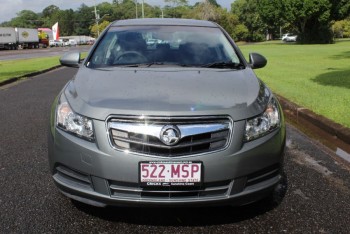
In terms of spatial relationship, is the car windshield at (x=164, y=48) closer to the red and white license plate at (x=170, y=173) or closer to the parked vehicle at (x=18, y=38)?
the red and white license plate at (x=170, y=173)

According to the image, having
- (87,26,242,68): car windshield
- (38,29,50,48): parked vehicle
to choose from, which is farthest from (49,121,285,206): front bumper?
(38,29,50,48): parked vehicle

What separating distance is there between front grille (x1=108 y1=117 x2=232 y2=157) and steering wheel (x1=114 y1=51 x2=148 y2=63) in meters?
1.36

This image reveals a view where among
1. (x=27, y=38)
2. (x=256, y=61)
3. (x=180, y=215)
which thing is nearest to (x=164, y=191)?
(x=180, y=215)

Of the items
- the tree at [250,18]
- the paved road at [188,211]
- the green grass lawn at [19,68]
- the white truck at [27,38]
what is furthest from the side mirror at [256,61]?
the tree at [250,18]

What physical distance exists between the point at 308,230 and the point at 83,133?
1.64 m

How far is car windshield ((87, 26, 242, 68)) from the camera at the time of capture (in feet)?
12.5

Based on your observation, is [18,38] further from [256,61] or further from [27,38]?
[256,61]

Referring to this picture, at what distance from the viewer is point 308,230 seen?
282cm

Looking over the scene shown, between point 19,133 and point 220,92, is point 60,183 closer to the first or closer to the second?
point 220,92

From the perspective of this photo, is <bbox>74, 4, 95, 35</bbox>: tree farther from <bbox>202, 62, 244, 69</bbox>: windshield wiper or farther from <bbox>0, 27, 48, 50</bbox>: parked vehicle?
<bbox>202, 62, 244, 69</bbox>: windshield wiper

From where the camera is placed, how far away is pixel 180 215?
9.81 ft

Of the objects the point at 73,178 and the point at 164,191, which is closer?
the point at 164,191

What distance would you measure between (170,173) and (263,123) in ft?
2.41

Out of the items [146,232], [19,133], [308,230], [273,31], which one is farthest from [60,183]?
[273,31]
